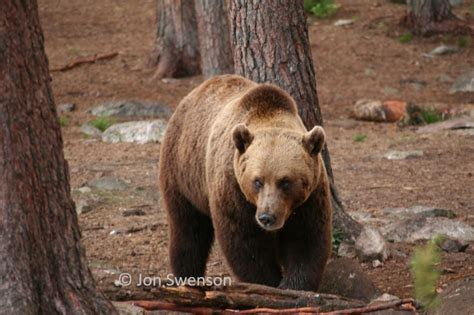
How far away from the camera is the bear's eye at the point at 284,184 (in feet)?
18.7

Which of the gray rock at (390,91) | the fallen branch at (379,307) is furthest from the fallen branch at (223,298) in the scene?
the gray rock at (390,91)

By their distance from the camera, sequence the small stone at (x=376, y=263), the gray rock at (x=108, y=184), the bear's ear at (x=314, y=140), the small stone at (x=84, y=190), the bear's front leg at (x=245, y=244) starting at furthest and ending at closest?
the gray rock at (x=108, y=184) < the small stone at (x=84, y=190) < the small stone at (x=376, y=263) < the bear's front leg at (x=245, y=244) < the bear's ear at (x=314, y=140)

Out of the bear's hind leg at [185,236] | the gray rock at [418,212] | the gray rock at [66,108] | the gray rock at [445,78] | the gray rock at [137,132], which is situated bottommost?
the gray rock at [445,78]

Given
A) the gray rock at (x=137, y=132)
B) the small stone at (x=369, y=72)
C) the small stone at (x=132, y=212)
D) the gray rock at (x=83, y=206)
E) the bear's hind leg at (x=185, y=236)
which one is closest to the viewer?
the bear's hind leg at (x=185, y=236)

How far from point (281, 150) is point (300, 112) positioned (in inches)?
60.1

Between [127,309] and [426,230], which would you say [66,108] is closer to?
[426,230]

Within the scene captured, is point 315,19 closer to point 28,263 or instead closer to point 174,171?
point 174,171

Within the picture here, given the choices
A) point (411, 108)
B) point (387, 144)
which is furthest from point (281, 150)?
point (411, 108)

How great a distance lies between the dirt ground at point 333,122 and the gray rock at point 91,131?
10cm

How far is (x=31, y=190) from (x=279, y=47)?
10.4 ft

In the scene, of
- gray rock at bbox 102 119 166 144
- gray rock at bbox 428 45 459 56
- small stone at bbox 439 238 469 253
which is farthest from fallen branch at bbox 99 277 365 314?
gray rock at bbox 428 45 459 56

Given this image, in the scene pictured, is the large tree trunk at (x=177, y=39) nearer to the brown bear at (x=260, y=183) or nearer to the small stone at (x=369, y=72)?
the small stone at (x=369, y=72)

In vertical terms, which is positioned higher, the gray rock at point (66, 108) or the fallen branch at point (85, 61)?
the gray rock at point (66, 108)

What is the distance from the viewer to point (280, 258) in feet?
20.7
